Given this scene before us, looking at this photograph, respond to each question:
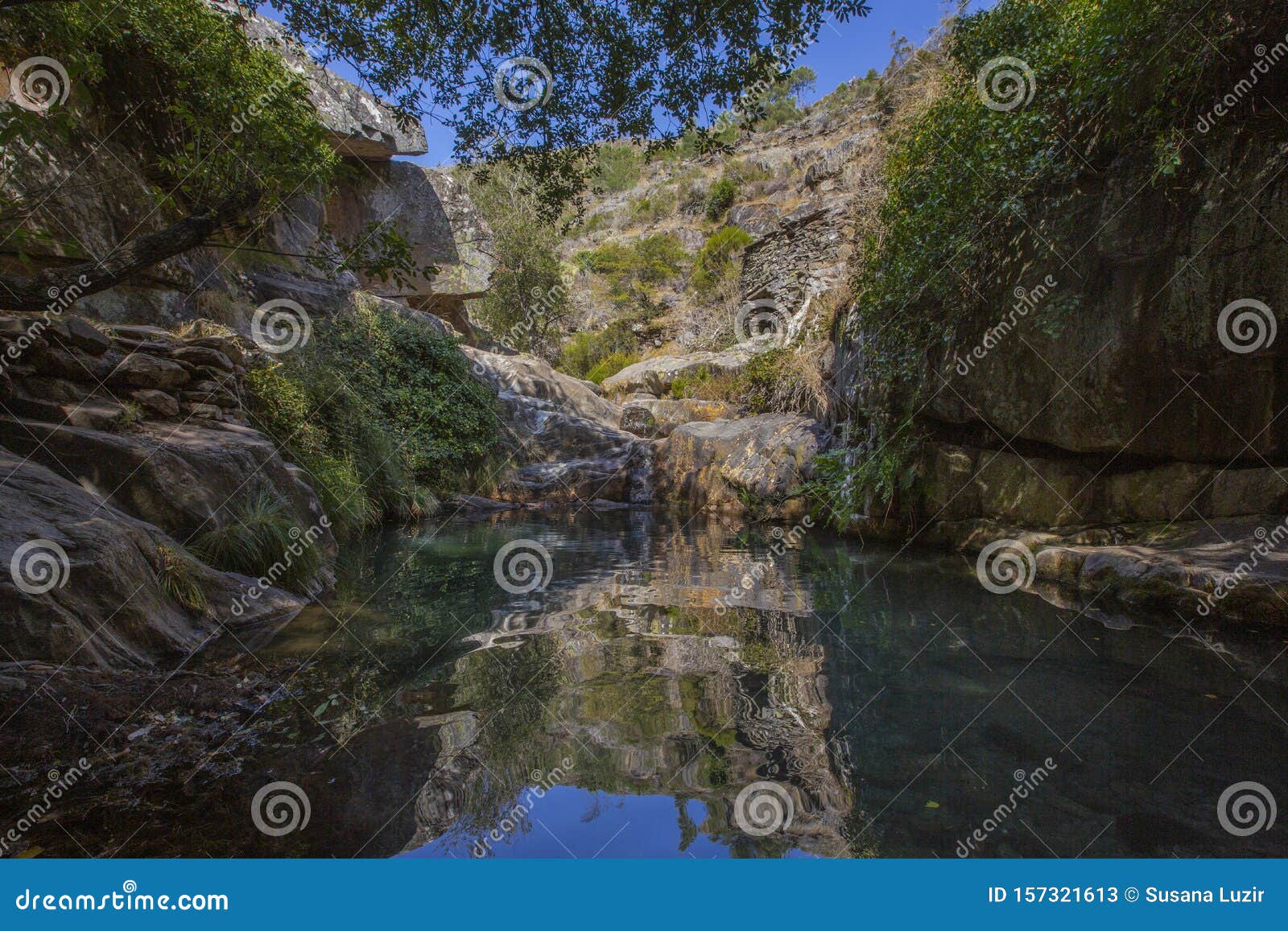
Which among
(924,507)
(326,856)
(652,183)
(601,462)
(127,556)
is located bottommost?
(326,856)

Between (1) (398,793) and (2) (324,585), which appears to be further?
(2) (324,585)

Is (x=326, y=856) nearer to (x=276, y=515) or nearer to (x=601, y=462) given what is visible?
(x=276, y=515)

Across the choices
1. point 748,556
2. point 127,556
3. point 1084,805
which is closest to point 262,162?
point 127,556

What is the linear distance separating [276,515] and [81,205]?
19.1ft

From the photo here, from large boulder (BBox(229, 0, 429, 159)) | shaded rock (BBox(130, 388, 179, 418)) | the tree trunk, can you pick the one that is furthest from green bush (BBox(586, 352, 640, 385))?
the tree trunk

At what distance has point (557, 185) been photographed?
242 inches

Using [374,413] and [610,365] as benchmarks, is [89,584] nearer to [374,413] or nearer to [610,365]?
[374,413]

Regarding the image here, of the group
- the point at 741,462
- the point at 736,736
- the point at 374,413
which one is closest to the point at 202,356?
the point at 374,413

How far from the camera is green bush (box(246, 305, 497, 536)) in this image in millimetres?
8633

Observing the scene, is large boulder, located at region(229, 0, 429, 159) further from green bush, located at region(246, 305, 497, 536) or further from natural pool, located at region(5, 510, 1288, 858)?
natural pool, located at region(5, 510, 1288, 858)

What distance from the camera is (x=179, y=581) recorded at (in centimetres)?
416

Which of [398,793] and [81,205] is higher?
[81,205]

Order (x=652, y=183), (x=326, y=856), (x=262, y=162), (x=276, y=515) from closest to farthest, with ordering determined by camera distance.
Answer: (x=326, y=856), (x=262, y=162), (x=276, y=515), (x=652, y=183)

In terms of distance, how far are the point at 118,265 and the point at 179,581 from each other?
199 cm
